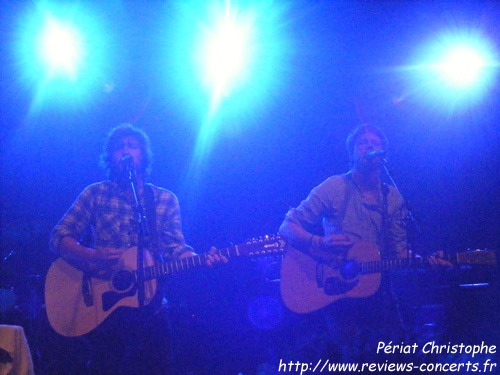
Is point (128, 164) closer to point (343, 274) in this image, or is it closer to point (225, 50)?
point (343, 274)

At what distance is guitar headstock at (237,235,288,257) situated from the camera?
341 centimetres

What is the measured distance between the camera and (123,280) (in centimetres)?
329

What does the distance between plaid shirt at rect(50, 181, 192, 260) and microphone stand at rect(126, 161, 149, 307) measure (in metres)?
0.18

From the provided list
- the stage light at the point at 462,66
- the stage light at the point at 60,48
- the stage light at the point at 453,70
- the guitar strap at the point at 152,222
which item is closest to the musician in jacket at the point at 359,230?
the guitar strap at the point at 152,222

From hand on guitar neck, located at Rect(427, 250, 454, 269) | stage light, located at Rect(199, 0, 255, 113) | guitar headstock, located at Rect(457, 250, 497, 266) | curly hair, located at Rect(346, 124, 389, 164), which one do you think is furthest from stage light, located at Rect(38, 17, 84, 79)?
guitar headstock, located at Rect(457, 250, 497, 266)

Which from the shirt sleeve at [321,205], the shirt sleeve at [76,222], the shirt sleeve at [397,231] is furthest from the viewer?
the shirt sleeve at [321,205]

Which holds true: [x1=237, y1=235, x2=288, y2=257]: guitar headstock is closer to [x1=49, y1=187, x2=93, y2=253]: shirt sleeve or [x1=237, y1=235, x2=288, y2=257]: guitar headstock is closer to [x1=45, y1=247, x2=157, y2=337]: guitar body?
[x1=45, y1=247, x2=157, y2=337]: guitar body

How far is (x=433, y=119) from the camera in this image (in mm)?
6219

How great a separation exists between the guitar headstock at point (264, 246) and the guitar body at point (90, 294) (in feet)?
2.49

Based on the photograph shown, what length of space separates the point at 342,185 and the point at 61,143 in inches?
200

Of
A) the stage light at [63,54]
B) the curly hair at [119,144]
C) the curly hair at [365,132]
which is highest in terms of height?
the stage light at [63,54]

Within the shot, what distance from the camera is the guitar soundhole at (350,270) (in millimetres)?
3494

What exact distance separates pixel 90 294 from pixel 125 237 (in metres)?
0.52

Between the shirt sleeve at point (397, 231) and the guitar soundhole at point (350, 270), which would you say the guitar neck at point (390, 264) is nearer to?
the guitar soundhole at point (350, 270)
